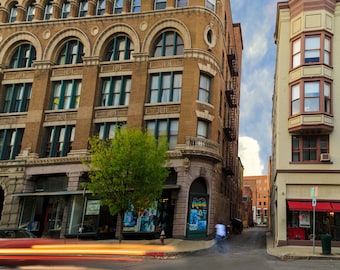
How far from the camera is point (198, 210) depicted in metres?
27.0

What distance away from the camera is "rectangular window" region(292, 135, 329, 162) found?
24786 millimetres

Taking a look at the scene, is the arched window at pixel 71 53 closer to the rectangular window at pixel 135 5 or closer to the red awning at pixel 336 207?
the rectangular window at pixel 135 5

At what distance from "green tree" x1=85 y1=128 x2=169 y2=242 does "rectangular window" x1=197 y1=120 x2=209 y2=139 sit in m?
6.23

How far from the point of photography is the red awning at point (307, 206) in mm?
23150

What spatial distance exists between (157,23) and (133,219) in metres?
16.4

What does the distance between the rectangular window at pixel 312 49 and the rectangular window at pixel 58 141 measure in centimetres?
1967

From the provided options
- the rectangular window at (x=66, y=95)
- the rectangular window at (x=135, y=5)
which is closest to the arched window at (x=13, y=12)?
the rectangular window at (x=66, y=95)

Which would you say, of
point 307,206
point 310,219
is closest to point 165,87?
point 307,206

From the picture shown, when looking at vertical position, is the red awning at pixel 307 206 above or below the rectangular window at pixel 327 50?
below

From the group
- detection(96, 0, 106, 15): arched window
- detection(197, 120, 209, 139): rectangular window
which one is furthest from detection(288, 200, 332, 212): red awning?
detection(96, 0, 106, 15): arched window

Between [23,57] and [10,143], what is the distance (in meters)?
8.53

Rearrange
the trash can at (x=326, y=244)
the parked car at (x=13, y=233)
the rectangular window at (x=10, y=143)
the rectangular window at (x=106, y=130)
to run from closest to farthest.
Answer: the parked car at (x=13, y=233) < the trash can at (x=326, y=244) < the rectangular window at (x=106, y=130) < the rectangular window at (x=10, y=143)

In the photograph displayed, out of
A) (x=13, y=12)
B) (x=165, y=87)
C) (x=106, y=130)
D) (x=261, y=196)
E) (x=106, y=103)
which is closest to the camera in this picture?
(x=165, y=87)

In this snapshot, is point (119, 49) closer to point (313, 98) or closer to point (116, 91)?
point (116, 91)
